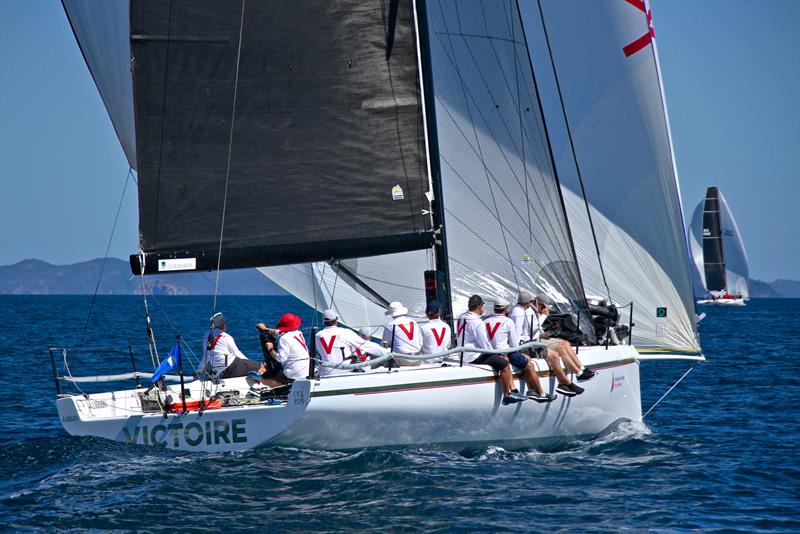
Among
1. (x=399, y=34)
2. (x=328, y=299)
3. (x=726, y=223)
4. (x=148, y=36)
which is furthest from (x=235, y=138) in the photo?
(x=726, y=223)

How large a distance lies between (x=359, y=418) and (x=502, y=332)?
82.5 inches

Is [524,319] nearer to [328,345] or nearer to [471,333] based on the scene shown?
[471,333]

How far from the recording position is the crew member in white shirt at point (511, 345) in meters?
12.0

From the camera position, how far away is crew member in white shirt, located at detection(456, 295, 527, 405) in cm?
1184

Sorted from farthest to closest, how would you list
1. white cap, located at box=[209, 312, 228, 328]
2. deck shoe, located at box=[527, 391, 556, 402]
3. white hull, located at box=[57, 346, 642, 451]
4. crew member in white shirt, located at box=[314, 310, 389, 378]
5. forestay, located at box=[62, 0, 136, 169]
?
1. forestay, located at box=[62, 0, 136, 169]
2. white cap, located at box=[209, 312, 228, 328]
3. crew member in white shirt, located at box=[314, 310, 389, 378]
4. deck shoe, located at box=[527, 391, 556, 402]
5. white hull, located at box=[57, 346, 642, 451]

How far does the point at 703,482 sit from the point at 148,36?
8.31 metres

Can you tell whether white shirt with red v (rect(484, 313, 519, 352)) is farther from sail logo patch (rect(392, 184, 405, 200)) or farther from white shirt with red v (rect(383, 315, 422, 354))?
sail logo patch (rect(392, 184, 405, 200))

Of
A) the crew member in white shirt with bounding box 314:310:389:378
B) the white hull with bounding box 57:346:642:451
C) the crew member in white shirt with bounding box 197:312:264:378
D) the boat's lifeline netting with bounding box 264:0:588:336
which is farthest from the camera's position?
the boat's lifeline netting with bounding box 264:0:588:336

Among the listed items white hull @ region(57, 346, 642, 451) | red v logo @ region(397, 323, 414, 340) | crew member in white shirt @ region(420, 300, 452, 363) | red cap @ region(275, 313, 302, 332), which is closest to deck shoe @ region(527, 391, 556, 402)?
white hull @ region(57, 346, 642, 451)

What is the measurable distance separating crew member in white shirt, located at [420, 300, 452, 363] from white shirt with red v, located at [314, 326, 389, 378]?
520 millimetres

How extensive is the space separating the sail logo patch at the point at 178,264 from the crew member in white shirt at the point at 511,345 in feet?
12.1

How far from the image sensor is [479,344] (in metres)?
12.3

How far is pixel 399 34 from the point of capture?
13195 mm

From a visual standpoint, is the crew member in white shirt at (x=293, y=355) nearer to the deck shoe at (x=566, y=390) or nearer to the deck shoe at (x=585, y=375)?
the deck shoe at (x=566, y=390)
